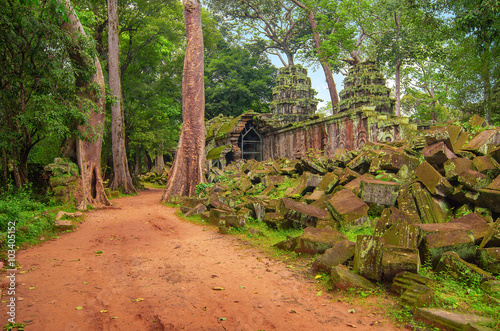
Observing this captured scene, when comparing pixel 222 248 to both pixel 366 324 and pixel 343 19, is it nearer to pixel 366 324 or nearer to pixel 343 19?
pixel 366 324

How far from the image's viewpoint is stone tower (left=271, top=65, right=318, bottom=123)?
22578 millimetres

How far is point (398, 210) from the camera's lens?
4574 millimetres

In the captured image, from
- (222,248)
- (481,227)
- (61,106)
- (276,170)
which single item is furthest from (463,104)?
(61,106)

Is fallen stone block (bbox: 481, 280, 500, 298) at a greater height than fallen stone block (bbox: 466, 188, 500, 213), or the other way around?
fallen stone block (bbox: 466, 188, 500, 213)

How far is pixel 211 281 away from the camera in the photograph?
147 inches

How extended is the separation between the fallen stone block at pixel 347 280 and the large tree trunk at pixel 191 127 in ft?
29.4

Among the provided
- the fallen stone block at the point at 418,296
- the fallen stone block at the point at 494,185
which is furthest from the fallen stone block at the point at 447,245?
the fallen stone block at the point at 494,185

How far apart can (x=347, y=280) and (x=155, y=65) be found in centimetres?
1902

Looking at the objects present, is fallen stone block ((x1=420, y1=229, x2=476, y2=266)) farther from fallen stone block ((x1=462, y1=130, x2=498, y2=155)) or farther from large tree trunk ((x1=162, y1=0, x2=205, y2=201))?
large tree trunk ((x1=162, y1=0, x2=205, y2=201))

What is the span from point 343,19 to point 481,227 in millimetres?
18725

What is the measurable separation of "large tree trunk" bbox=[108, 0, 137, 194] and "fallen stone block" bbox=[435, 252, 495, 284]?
14083 millimetres

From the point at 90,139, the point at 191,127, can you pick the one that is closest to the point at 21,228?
the point at 90,139

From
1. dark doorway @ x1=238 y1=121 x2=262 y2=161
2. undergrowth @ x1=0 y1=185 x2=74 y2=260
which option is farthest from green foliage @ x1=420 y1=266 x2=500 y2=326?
dark doorway @ x1=238 y1=121 x2=262 y2=161

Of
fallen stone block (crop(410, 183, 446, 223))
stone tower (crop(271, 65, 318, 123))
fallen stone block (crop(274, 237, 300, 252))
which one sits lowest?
fallen stone block (crop(274, 237, 300, 252))
